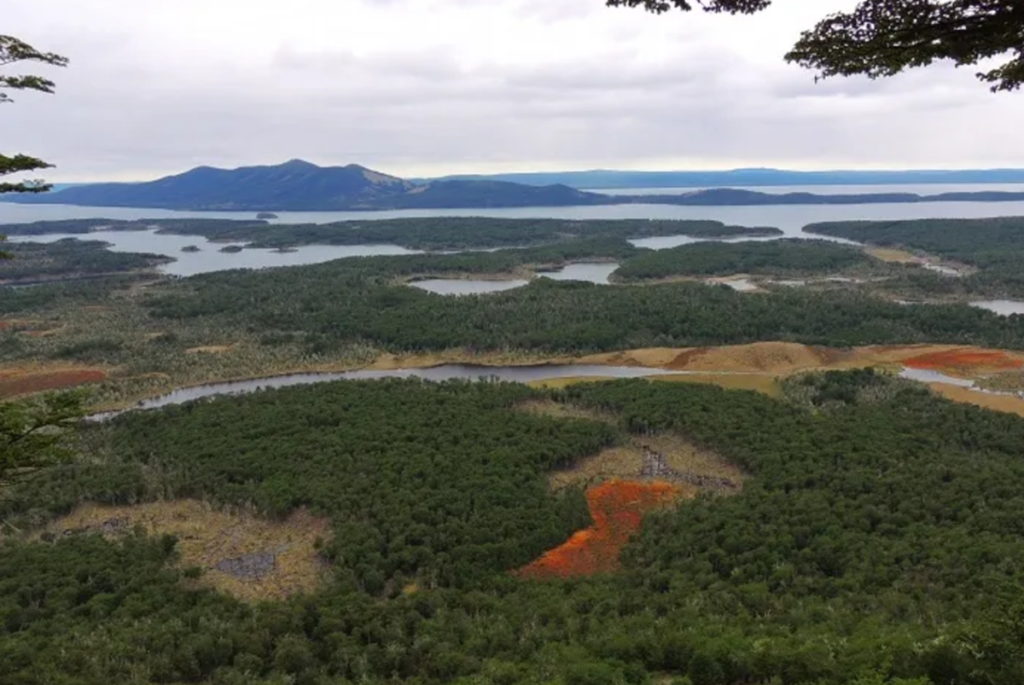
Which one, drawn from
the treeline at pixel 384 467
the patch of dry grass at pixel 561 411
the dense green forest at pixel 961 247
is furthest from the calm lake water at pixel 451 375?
the dense green forest at pixel 961 247

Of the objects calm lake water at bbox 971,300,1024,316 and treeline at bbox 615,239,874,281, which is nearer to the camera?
calm lake water at bbox 971,300,1024,316

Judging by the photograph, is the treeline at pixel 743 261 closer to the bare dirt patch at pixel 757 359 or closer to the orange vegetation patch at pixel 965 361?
the bare dirt patch at pixel 757 359

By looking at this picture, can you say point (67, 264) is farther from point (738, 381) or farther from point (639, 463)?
point (639, 463)

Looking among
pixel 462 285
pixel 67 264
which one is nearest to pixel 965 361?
pixel 462 285

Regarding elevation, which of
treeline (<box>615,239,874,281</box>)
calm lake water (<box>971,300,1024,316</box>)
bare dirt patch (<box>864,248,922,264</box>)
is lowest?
calm lake water (<box>971,300,1024,316</box>)

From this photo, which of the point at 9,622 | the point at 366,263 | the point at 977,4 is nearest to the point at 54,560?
the point at 9,622

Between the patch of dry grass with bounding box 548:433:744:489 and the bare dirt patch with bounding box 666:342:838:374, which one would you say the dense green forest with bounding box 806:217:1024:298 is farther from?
the patch of dry grass with bounding box 548:433:744:489

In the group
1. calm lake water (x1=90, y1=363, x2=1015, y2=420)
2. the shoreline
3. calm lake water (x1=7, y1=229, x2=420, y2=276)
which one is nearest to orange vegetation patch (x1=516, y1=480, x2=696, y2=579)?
the shoreline

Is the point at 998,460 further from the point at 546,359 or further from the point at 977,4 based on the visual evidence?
the point at 546,359
